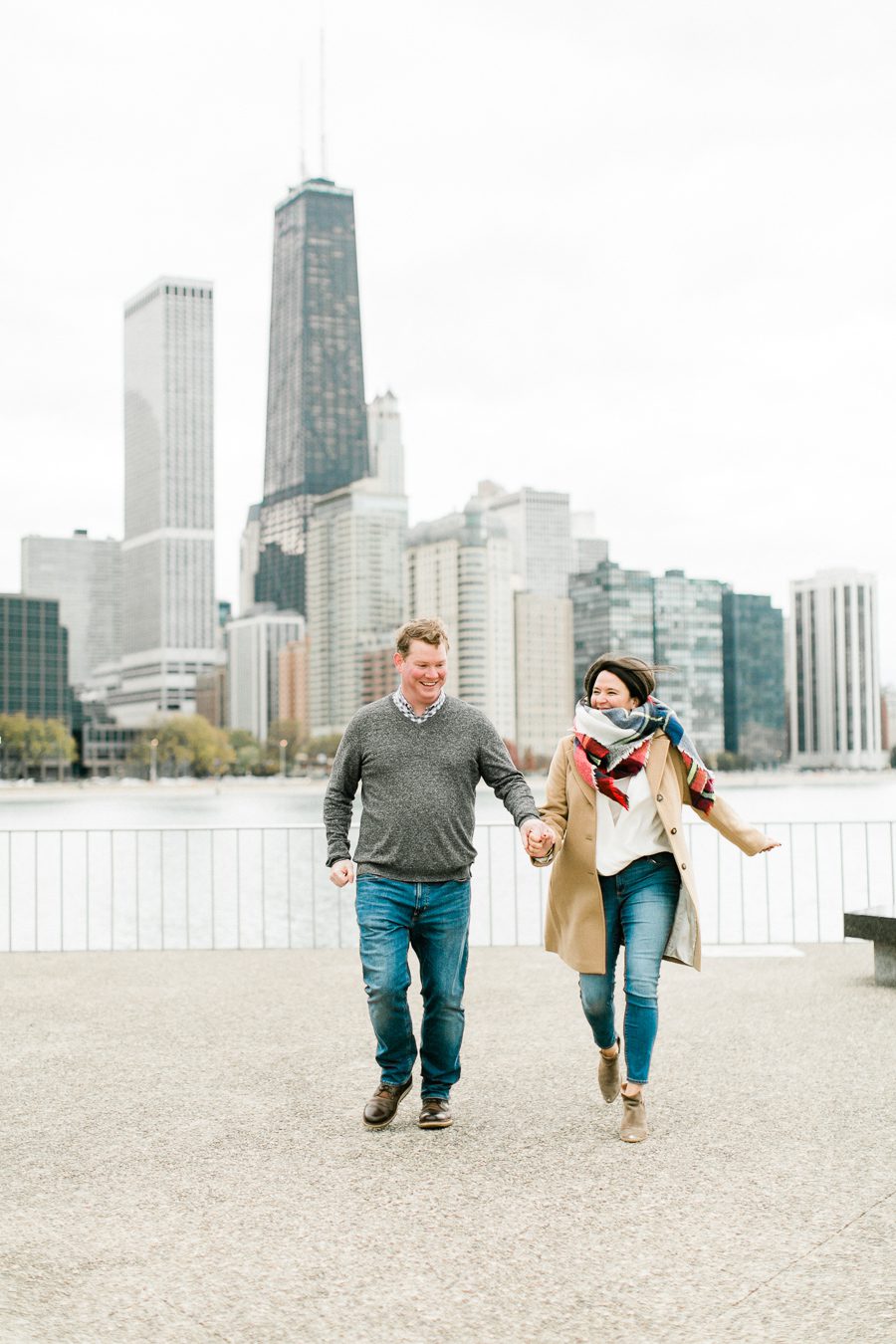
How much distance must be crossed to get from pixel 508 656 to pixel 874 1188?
574 ft

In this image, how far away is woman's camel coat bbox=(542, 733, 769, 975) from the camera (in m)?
5.04

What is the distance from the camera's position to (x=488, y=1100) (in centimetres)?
550

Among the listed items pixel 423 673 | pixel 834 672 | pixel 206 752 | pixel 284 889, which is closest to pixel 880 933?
pixel 423 673

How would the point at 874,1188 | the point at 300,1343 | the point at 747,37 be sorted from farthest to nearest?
the point at 747,37, the point at 874,1188, the point at 300,1343

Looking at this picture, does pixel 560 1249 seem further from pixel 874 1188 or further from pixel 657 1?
pixel 657 1

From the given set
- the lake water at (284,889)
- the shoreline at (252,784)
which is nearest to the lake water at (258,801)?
the shoreline at (252,784)

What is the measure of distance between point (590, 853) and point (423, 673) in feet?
2.97

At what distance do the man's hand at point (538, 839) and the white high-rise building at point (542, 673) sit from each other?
168m

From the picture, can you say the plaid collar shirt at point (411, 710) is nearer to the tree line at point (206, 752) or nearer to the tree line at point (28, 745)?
the tree line at point (28, 745)

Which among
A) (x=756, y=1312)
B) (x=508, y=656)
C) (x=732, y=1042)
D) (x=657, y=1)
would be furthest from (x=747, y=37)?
(x=508, y=656)

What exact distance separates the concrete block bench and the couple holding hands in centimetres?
320

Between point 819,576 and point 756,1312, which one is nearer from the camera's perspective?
point 756,1312

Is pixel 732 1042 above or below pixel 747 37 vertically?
below

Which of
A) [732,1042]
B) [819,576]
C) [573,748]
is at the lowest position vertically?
[732,1042]
